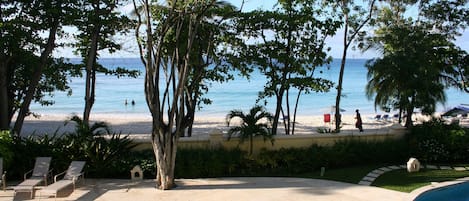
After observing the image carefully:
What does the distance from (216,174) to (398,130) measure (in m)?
6.61

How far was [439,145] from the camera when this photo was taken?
15227 mm

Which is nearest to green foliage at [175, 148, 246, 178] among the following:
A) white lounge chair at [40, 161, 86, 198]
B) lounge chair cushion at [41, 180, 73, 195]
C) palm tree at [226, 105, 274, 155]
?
palm tree at [226, 105, 274, 155]

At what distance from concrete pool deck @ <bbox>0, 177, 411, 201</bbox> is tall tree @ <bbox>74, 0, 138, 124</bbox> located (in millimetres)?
3726

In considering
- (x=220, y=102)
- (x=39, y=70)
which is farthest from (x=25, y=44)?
(x=220, y=102)

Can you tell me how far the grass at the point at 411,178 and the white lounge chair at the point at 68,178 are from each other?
7318 mm

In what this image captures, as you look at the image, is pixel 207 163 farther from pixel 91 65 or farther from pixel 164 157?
pixel 91 65

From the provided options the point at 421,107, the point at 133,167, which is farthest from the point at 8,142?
the point at 421,107

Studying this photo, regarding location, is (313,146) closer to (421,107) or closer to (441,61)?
(421,107)

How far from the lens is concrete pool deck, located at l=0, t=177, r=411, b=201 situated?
10773mm

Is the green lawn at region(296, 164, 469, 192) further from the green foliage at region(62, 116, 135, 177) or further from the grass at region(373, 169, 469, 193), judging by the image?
the green foliage at region(62, 116, 135, 177)

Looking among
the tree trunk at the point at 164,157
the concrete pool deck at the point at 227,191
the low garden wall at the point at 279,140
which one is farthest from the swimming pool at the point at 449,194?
the tree trunk at the point at 164,157

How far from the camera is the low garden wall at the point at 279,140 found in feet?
47.0

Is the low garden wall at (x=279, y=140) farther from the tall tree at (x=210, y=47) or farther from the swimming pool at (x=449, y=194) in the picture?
the swimming pool at (x=449, y=194)

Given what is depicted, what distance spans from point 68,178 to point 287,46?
8717 millimetres
